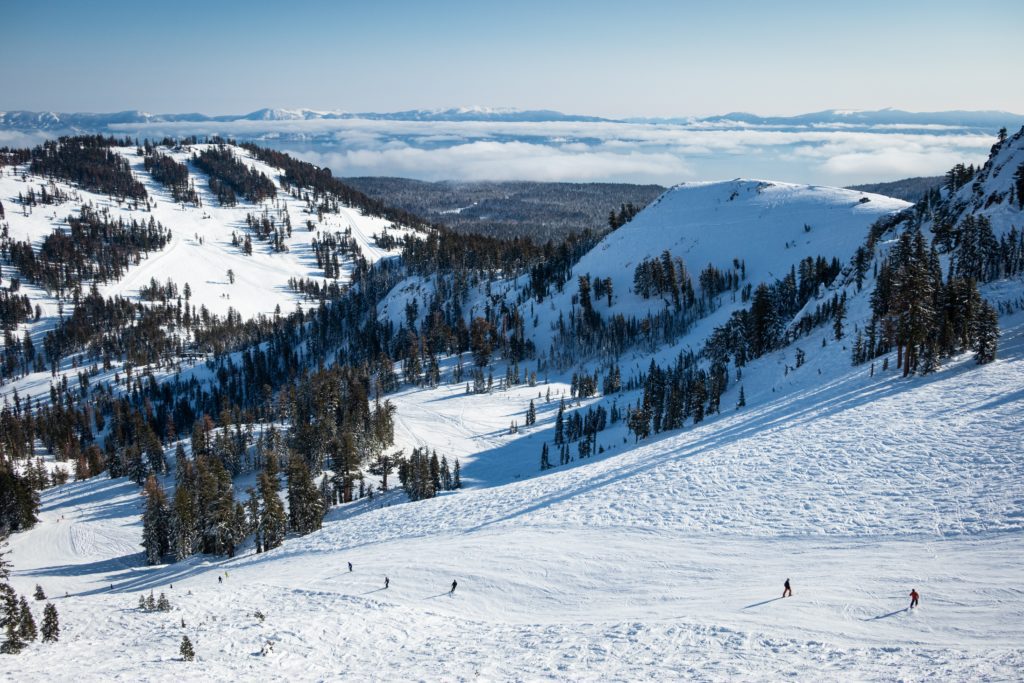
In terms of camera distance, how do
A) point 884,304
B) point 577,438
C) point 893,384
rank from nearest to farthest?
point 893,384 → point 884,304 → point 577,438

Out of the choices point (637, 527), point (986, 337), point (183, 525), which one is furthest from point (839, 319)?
point (183, 525)

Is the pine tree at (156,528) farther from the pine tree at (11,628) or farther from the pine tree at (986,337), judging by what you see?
the pine tree at (986,337)

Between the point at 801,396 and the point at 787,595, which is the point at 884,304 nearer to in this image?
the point at 801,396

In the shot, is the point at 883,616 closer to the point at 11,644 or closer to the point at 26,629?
the point at 11,644

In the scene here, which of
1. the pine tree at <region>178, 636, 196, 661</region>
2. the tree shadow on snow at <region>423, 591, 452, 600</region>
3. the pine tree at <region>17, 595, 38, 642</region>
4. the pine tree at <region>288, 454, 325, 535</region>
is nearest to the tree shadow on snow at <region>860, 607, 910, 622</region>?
the tree shadow on snow at <region>423, 591, 452, 600</region>

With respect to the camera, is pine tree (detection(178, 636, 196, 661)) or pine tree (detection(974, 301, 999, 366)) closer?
pine tree (detection(178, 636, 196, 661))

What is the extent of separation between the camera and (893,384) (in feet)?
225

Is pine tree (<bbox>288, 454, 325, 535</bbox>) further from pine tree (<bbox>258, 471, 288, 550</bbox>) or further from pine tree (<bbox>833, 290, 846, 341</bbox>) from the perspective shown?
pine tree (<bbox>833, 290, 846, 341</bbox>)

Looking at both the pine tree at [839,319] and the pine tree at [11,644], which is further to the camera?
the pine tree at [839,319]

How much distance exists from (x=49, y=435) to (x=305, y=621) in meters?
183

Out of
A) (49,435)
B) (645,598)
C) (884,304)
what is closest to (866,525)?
(645,598)

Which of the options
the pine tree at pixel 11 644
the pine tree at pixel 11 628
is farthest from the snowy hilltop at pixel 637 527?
the pine tree at pixel 11 644

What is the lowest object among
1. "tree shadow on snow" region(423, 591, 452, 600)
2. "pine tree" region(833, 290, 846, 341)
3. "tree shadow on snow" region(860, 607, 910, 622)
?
"tree shadow on snow" region(423, 591, 452, 600)

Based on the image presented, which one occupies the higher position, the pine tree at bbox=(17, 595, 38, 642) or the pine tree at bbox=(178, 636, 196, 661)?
the pine tree at bbox=(178, 636, 196, 661)
